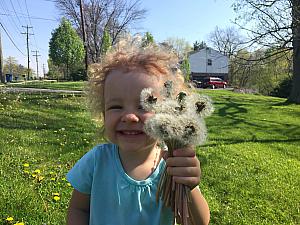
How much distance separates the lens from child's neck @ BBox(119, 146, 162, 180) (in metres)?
1.62

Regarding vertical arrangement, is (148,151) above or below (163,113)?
below

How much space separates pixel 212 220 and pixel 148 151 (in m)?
2.07

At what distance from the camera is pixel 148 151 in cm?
164

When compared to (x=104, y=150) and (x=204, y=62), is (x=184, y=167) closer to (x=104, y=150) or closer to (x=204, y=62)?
(x=104, y=150)

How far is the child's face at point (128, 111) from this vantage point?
1.46m

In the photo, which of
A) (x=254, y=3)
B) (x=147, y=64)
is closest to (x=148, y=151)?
(x=147, y=64)

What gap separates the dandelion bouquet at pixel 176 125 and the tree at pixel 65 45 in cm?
4445

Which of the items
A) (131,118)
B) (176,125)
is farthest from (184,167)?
(131,118)

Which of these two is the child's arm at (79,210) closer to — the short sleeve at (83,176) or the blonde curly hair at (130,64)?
the short sleeve at (83,176)

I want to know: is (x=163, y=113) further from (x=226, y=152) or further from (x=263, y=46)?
(x=263, y=46)

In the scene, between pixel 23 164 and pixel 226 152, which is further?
pixel 226 152

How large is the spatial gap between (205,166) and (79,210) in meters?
3.56

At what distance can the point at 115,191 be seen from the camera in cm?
161

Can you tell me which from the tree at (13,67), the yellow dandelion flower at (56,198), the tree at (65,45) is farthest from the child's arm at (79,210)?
the tree at (13,67)
